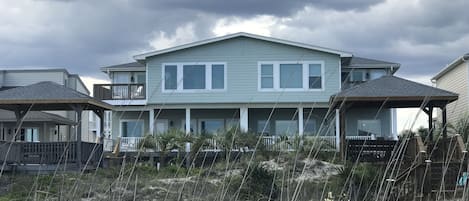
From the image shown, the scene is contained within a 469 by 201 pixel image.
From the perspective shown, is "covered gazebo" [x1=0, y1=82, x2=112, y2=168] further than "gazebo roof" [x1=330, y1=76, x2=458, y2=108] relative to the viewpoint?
No

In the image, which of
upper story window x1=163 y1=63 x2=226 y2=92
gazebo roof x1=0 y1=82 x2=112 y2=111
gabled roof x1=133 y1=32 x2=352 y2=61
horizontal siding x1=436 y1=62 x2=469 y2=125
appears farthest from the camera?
horizontal siding x1=436 y1=62 x2=469 y2=125

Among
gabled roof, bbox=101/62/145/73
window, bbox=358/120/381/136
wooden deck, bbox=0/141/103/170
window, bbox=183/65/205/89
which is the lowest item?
wooden deck, bbox=0/141/103/170

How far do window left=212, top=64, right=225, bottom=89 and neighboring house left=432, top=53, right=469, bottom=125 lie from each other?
33.1 ft

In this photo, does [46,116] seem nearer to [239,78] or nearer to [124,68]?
[124,68]

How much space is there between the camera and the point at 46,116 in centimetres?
3672

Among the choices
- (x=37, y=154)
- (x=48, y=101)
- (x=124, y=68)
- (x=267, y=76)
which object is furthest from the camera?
(x=124, y=68)

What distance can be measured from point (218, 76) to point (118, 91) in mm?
4711

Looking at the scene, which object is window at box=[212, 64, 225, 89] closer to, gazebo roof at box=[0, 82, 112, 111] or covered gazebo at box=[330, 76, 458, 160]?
gazebo roof at box=[0, 82, 112, 111]

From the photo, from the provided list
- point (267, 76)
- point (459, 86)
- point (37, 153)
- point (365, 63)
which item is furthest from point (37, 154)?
point (459, 86)

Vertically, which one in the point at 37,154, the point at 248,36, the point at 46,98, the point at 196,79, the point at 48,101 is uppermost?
the point at 248,36

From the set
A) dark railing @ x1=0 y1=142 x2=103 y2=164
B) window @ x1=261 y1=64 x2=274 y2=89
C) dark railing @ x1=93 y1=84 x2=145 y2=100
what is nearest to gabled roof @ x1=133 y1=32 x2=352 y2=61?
window @ x1=261 y1=64 x2=274 y2=89

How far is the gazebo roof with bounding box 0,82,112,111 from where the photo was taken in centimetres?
2269

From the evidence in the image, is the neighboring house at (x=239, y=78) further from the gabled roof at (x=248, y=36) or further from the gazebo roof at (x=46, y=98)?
the gazebo roof at (x=46, y=98)

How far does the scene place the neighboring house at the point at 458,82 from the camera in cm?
3182
